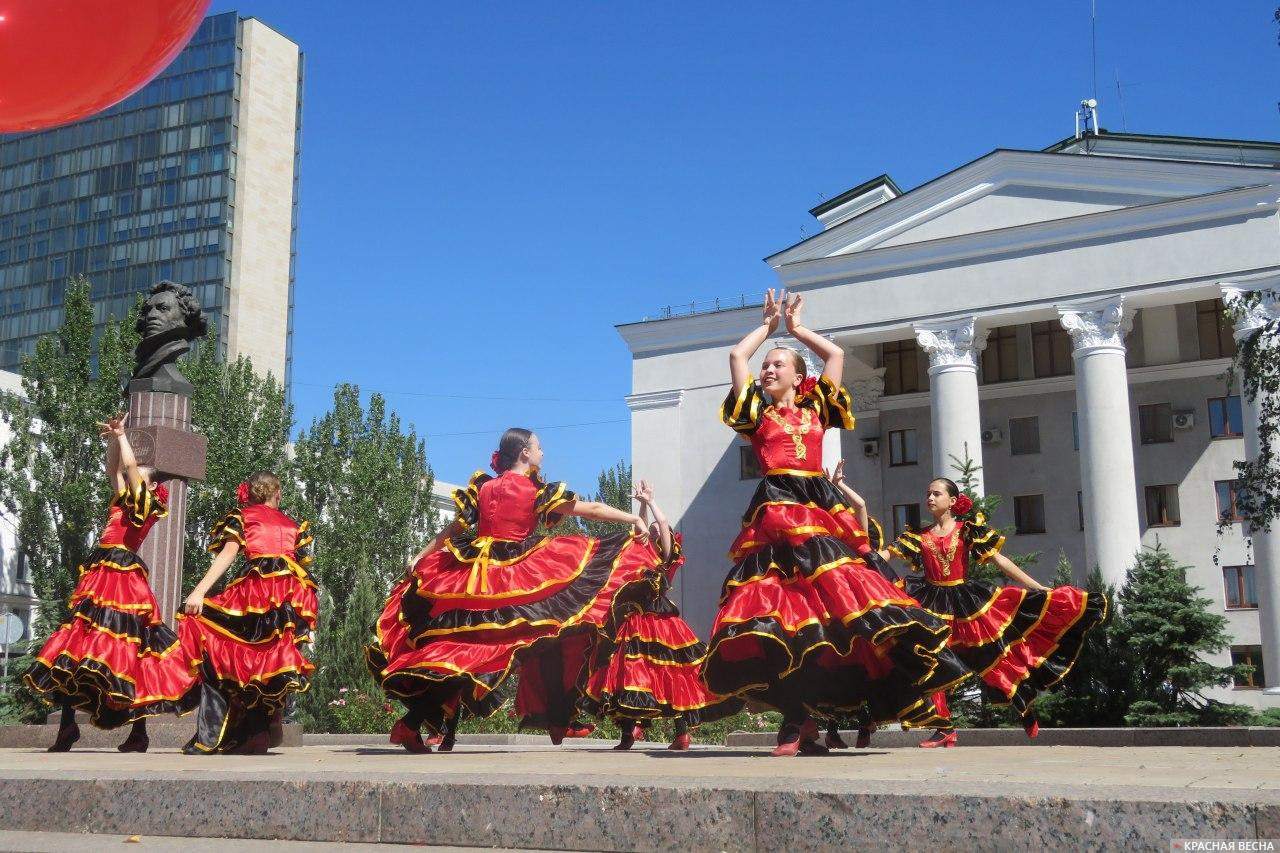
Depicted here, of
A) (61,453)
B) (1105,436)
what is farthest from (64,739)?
(1105,436)

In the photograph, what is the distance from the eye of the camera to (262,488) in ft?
31.7

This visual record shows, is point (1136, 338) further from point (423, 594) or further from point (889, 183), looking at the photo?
point (423, 594)

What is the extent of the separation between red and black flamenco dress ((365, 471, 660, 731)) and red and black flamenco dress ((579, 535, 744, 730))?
607 millimetres

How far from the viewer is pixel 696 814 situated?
12.7ft

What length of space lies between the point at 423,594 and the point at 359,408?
107 feet

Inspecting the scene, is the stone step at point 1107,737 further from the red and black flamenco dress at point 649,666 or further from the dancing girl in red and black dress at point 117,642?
the dancing girl in red and black dress at point 117,642

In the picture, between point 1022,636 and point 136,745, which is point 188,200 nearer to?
point 136,745

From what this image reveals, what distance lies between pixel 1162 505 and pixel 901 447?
8014mm

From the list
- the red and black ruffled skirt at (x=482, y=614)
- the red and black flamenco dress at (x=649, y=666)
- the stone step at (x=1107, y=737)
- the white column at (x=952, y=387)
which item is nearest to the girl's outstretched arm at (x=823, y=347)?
the red and black ruffled skirt at (x=482, y=614)

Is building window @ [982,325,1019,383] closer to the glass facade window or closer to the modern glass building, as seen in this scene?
the modern glass building

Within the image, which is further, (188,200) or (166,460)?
(188,200)

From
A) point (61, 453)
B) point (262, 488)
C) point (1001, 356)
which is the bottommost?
point (262, 488)

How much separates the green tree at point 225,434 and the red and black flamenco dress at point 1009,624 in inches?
1080

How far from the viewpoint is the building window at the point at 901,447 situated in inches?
1602
